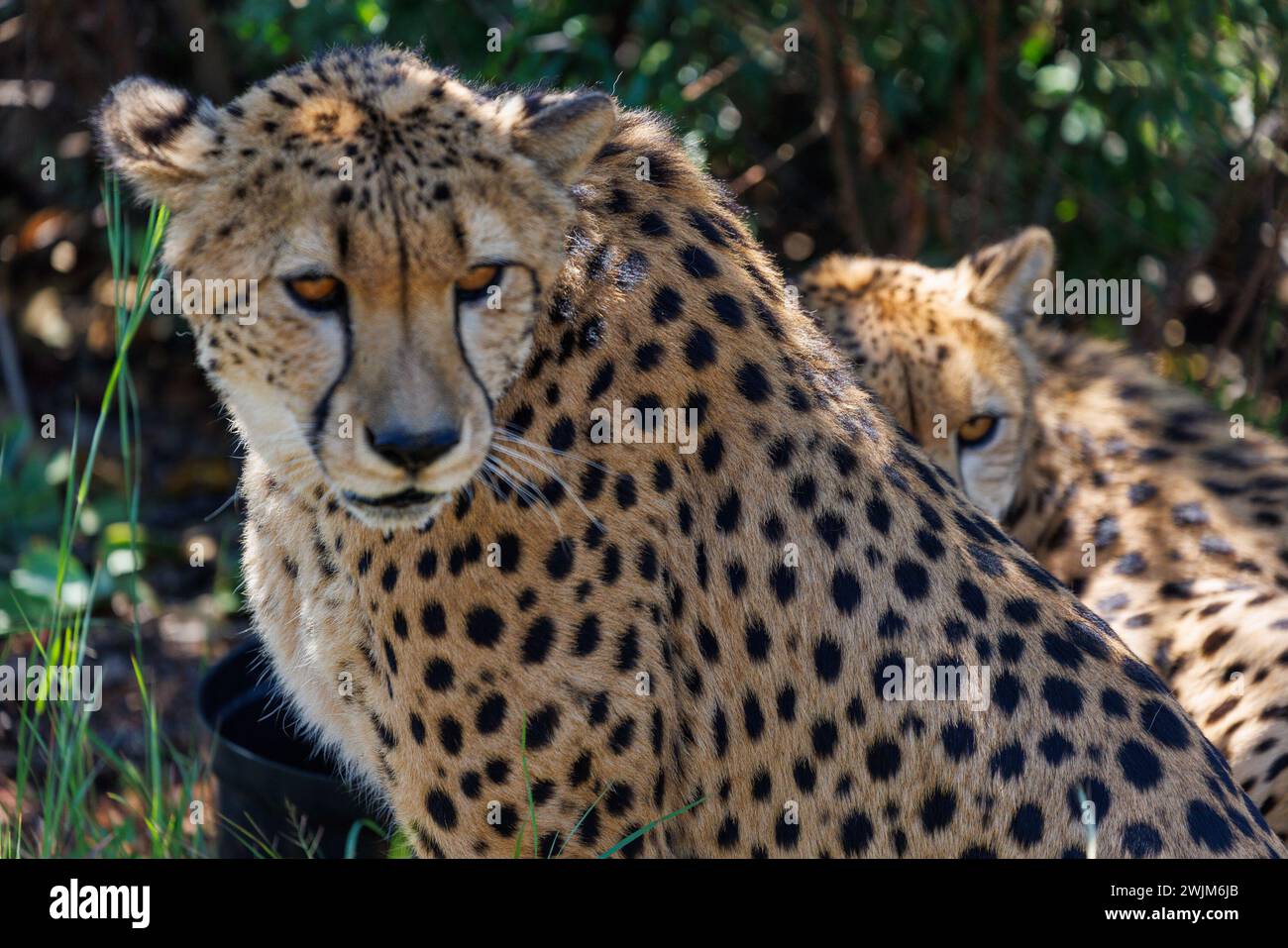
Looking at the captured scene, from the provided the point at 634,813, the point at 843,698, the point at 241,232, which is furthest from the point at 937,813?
the point at 241,232

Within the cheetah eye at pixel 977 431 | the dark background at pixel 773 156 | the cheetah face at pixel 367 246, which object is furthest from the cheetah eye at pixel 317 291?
the dark background at pixel 773 156

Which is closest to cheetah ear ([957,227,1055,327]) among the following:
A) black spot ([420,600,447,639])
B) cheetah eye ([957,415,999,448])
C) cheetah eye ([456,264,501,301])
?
cheetah eye ([957,415,999,448])

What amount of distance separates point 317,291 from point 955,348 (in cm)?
186

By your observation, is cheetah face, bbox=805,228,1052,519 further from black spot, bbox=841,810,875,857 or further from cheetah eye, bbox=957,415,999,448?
black spot, bbox=841,810,875,857

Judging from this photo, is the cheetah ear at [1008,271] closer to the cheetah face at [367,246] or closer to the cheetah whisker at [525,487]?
the cheetah face at [367,246]

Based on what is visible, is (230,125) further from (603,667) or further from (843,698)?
(843,698)

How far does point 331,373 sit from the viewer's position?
250cm

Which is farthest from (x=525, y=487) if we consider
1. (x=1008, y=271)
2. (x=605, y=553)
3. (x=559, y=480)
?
(x=1008, y=271)

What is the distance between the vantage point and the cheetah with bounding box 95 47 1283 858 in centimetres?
254

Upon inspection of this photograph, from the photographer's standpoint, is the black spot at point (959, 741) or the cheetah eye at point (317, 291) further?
the black spot at point (959, 741)

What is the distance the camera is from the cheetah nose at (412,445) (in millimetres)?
2359

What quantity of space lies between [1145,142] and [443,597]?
3503 millimetres

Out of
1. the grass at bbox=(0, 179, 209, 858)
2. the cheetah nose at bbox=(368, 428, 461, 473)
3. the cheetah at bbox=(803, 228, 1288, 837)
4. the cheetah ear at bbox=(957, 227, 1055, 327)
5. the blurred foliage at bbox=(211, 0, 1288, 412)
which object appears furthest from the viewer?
the blurred foliage at bbox=(211, 0, 1288, 412)

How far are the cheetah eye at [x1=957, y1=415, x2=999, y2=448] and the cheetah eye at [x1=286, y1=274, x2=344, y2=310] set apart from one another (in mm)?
1831
